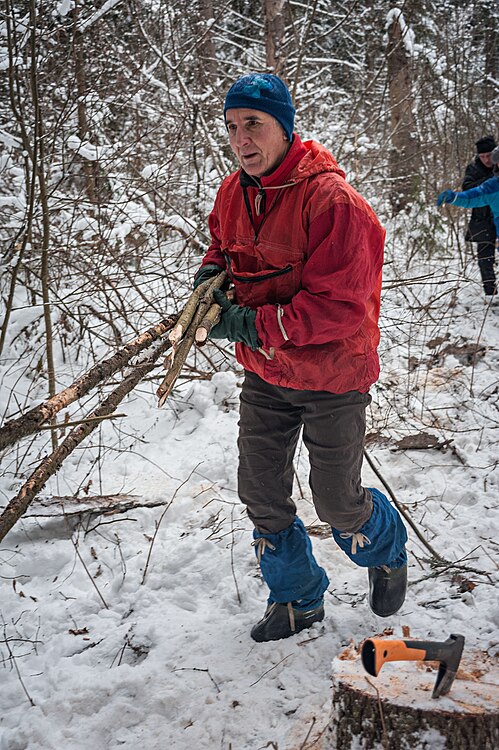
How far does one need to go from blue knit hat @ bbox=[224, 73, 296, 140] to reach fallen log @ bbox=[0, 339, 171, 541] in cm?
96

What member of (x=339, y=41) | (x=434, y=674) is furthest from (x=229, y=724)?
(x=339, y=41)

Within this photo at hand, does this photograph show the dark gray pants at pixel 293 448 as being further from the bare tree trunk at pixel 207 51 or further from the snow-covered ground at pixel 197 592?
the bare tree trunk at pixel 207 51

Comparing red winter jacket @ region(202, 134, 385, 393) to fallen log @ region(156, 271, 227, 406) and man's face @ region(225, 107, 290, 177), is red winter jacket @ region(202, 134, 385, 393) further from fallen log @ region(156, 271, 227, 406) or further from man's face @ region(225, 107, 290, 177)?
fallen log @ region(156, 271, 227, 406)

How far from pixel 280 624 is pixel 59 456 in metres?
1.18

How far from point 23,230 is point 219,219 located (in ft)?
6.14

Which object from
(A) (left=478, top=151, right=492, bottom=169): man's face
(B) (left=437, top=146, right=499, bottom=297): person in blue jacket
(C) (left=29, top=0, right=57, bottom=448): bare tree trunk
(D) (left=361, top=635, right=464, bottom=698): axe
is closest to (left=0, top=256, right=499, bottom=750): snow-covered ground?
(D) (left=361, top=635, right=464, bottom=698): axe

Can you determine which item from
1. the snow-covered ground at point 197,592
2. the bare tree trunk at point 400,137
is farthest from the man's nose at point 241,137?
the bare tree trunk at point 400,137

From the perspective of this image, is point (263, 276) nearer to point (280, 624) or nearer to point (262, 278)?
point (262, 278)

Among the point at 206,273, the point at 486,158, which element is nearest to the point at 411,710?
the point at 206,273

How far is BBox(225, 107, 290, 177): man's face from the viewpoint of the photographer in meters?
2.01

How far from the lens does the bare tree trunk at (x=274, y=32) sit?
640 cm

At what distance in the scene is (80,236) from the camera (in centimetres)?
479

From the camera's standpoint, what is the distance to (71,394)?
1.94 meters

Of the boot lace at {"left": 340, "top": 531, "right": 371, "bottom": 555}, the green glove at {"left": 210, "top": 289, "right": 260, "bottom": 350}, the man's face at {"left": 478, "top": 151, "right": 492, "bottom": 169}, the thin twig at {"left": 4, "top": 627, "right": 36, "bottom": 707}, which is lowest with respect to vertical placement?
the thin twig at {"left": 4, "top": 627, "right": 36, "bottom": 707}
